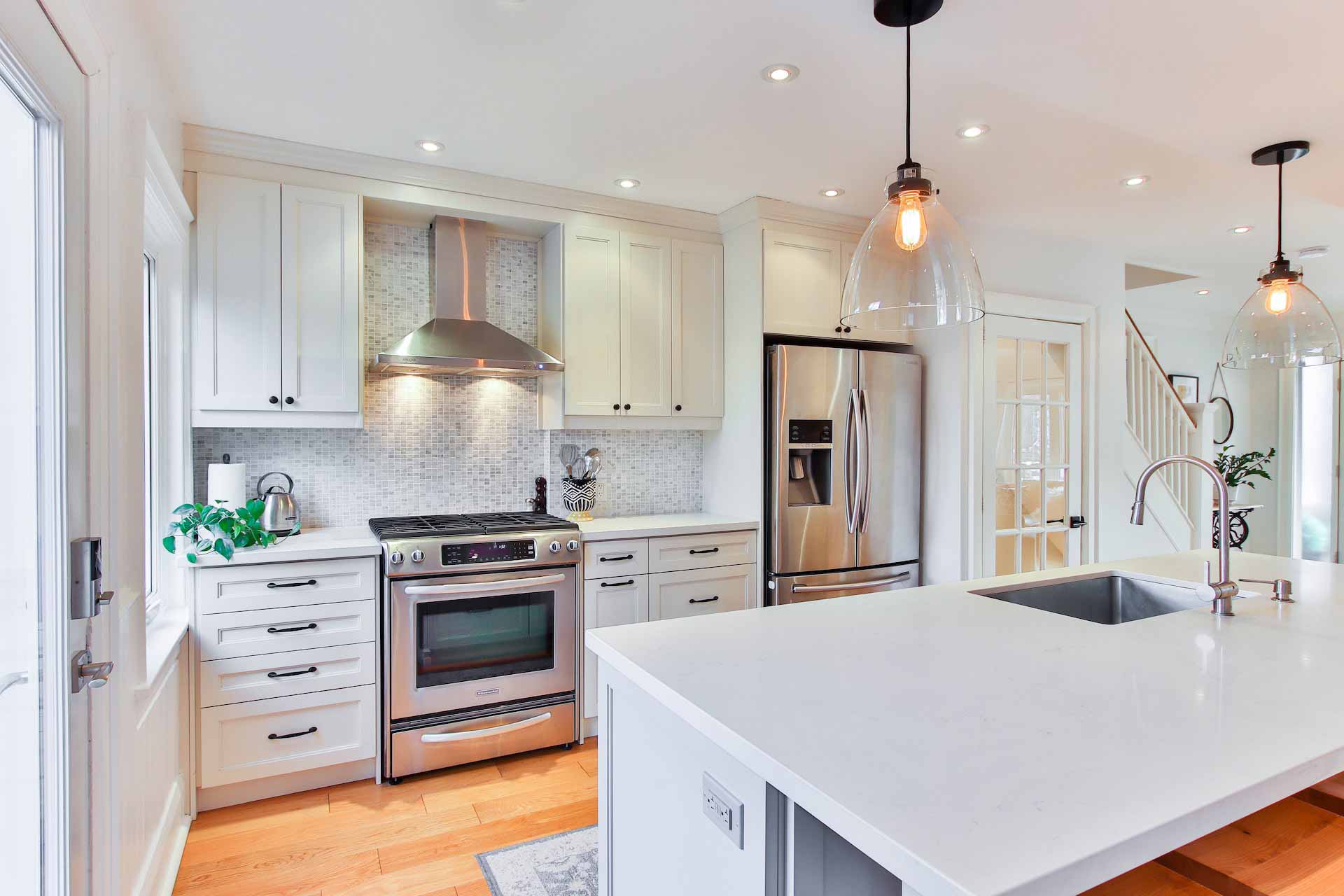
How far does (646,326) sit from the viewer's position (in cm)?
354

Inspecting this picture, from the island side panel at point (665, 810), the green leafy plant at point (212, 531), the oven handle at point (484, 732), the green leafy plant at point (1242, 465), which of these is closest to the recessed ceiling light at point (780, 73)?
the island side panel at point (665, 810)

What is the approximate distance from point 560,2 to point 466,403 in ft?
6.45

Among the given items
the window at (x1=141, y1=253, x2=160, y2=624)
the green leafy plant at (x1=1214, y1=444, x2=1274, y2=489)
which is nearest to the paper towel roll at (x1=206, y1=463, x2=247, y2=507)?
the window at (x1=141, y1=253, x2=160, y2=624)

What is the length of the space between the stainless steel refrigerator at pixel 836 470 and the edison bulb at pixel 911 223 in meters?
1.79

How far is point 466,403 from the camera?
3449 mm

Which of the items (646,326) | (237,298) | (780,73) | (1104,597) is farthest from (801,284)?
(237,298)

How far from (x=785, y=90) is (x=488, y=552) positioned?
1.98 metres

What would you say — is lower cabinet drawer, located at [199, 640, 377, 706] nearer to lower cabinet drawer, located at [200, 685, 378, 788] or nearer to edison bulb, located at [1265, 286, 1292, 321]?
lower cabinet drawer, located at [200, 685, 378, 788]

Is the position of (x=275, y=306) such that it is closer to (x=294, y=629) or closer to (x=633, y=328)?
(x=294, y=629)

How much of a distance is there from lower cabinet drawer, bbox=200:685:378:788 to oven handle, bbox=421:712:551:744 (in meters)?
0.23

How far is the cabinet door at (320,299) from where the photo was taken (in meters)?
2.81

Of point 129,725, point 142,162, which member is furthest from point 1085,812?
point 142,162

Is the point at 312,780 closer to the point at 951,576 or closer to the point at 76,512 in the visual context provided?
the point at 76,512

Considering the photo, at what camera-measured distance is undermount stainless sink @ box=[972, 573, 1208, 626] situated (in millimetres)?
2145
